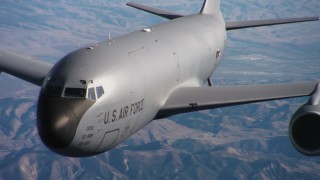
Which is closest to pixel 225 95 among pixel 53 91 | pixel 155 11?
pixel 53 91

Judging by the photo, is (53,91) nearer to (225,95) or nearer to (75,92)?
(75,92)

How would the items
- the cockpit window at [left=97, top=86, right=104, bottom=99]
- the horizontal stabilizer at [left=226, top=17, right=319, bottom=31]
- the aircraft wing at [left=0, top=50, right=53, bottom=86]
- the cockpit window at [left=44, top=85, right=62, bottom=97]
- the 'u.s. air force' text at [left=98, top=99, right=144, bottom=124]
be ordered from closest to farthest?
the cockpit window at [left=44, top=85, right=62, bottom=97] < the cockpit window at [left=97, top=86, right=104, bottom=99] < the 'u.s. air force' text at [left=98, top=99, right=144, bottom=124] < the aircraft wing at [left=0, top=50, right=53, bottom=86] < the horizontal stabilizer at [left=226, top=17, right=319, bottom=31]

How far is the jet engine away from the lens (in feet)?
77.7

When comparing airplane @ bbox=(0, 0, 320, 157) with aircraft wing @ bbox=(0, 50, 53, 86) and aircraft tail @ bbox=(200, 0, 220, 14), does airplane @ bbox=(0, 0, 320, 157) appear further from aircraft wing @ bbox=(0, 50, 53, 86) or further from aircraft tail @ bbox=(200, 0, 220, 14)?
aircraft tail @ bbox=(200, 0, 220, 14)

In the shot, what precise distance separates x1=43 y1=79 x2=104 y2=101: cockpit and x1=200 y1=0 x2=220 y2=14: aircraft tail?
26.5 metres

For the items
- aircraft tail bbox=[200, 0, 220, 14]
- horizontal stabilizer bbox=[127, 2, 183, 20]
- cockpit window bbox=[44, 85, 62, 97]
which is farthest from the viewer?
aircraft tail bbox=[200, 0, 220, 14]

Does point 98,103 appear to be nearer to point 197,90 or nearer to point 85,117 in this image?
point 85,117

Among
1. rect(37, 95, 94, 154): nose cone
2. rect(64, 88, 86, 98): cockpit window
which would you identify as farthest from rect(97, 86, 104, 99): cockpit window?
rect(37, 95, 94, 154): nose cone

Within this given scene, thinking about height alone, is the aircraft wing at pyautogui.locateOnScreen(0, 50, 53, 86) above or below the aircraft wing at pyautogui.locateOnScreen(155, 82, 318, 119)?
above

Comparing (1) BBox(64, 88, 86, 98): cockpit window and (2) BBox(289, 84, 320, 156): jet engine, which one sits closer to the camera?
(1) BBox(64, 88, 86, 98): cockpit window

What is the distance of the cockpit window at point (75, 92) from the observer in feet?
63.8

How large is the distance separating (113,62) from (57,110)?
190 inches

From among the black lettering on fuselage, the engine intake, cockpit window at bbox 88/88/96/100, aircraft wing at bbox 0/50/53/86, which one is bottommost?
the engine intake

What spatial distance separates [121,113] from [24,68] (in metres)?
12.4
